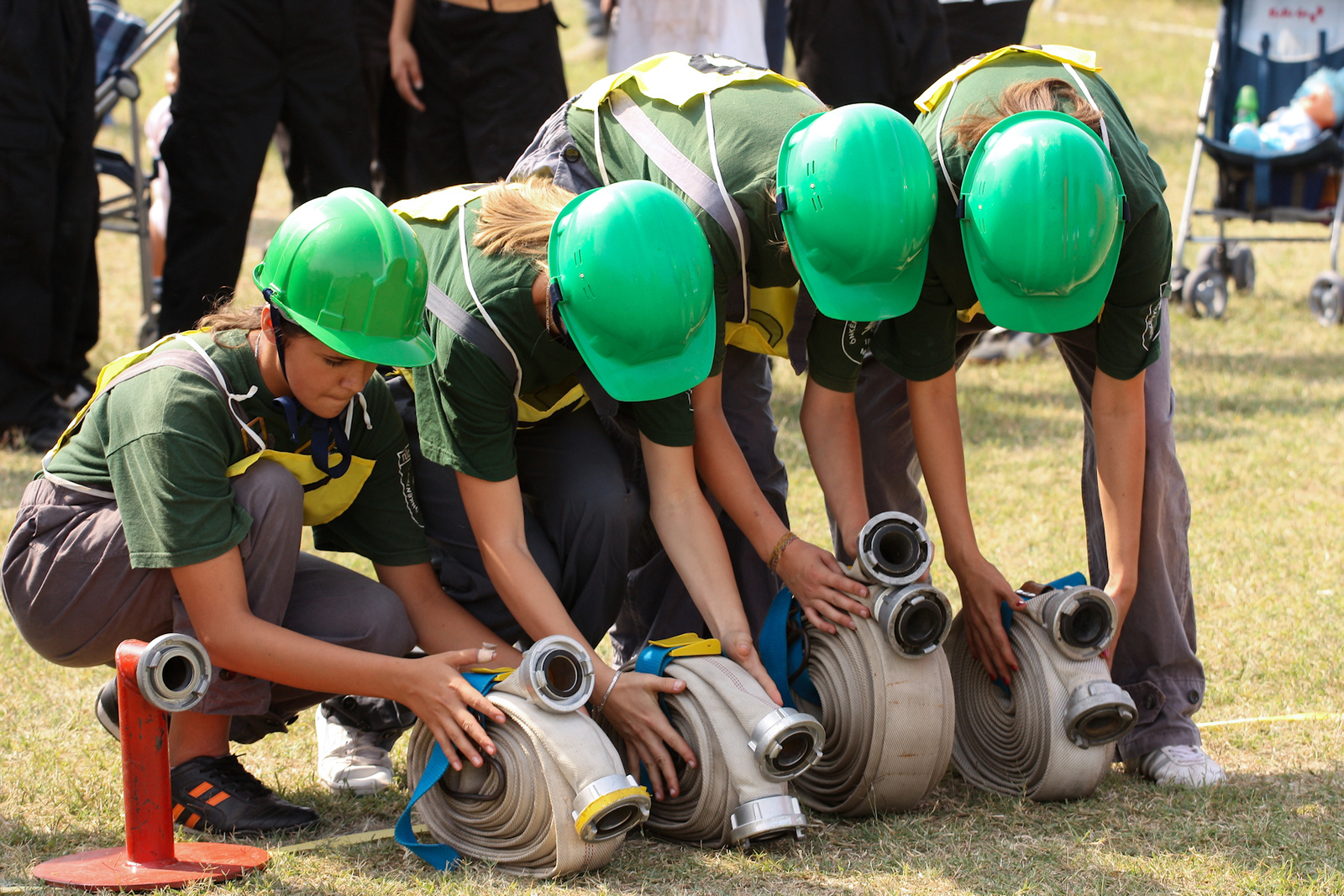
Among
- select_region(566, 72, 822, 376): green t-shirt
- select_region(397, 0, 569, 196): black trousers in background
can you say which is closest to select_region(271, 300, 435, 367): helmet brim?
select_region(566, 72, 822, 376): green t-shirt

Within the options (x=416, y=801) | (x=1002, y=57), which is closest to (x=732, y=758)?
(x=416, y=801)

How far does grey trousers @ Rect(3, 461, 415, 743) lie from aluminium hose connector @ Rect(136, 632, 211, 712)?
0.32m

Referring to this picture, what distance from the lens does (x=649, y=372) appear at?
254 cm

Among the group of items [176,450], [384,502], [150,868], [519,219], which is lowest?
[150,868]

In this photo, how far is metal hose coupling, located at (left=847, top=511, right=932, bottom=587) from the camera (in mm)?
2707

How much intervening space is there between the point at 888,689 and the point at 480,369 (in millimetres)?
1021

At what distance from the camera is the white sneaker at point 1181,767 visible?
2.90 metres

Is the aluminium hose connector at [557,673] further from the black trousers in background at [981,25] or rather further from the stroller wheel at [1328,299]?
the stroller wheel at [1328,299]

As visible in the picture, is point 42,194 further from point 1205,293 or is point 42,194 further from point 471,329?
point 1205,293

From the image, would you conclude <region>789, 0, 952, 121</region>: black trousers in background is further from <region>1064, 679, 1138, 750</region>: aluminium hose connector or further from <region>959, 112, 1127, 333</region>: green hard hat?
<region>1064, 679, 1138, 750</region>: aluminium hose connector

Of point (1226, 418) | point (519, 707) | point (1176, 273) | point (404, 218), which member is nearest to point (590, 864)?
point (519, 707)

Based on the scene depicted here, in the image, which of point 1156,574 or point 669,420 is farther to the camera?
point 1156,574

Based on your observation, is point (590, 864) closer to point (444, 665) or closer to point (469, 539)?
point (444, 665)

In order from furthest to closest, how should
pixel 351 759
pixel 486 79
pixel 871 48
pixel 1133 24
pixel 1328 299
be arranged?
pixel 1133 24 < pixel 1328 299 < pixel 871 48 < pixel 486 79 < pixel 351 759
